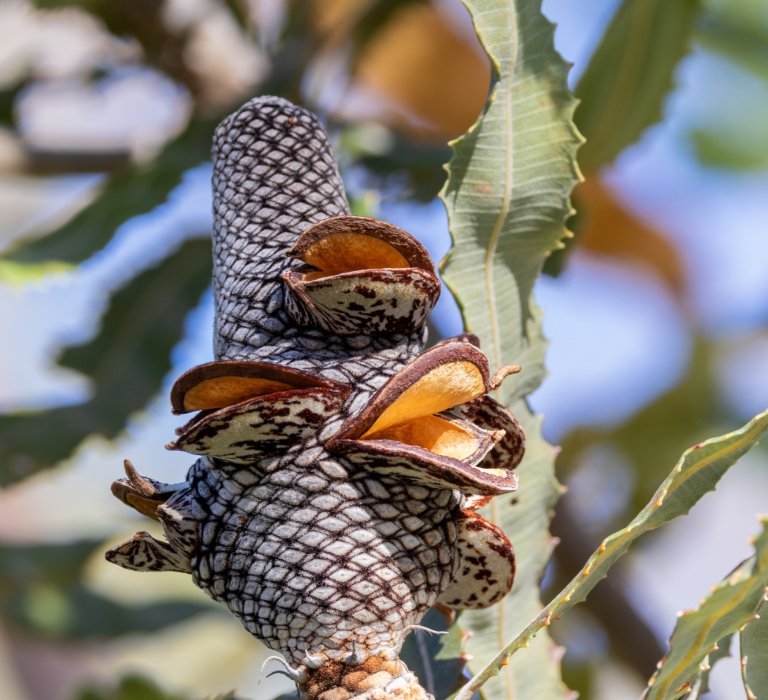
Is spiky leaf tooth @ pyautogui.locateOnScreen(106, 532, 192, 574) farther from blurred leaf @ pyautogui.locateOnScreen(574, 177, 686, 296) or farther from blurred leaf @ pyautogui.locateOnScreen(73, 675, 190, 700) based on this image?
blurred leaf @ pyautogui.locateOnScreen(574, 177, 686, 296)

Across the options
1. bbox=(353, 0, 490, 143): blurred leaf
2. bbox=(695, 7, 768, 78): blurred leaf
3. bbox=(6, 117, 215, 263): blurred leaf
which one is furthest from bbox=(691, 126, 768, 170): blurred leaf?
bbox=(6, 117, 215, 263): blurred leaf

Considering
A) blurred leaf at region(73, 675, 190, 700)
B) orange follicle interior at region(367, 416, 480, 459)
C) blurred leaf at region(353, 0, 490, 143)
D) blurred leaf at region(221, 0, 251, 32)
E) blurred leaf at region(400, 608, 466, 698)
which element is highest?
orange follicle interior at region(367, 416, 480, 459)

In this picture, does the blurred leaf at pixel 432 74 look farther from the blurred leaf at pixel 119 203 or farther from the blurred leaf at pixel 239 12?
the blurred leaf at pixel 119 203

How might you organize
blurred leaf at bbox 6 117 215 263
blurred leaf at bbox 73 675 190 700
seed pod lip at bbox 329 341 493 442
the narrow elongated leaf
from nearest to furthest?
seed pod lip at bbox 329 341 493 442, the narrow elongated leaf, blurred leaf at bbox 6 117 215 263, blurred leaf at bbox 73 675 190 700

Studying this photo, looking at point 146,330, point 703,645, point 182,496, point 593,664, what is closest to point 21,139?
point 146,330

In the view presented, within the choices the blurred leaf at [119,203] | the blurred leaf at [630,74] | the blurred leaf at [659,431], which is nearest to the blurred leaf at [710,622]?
the blurred leaf at [630,74]

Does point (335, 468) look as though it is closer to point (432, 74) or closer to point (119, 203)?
point (119, 203)

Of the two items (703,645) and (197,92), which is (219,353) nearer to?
(703,645)
